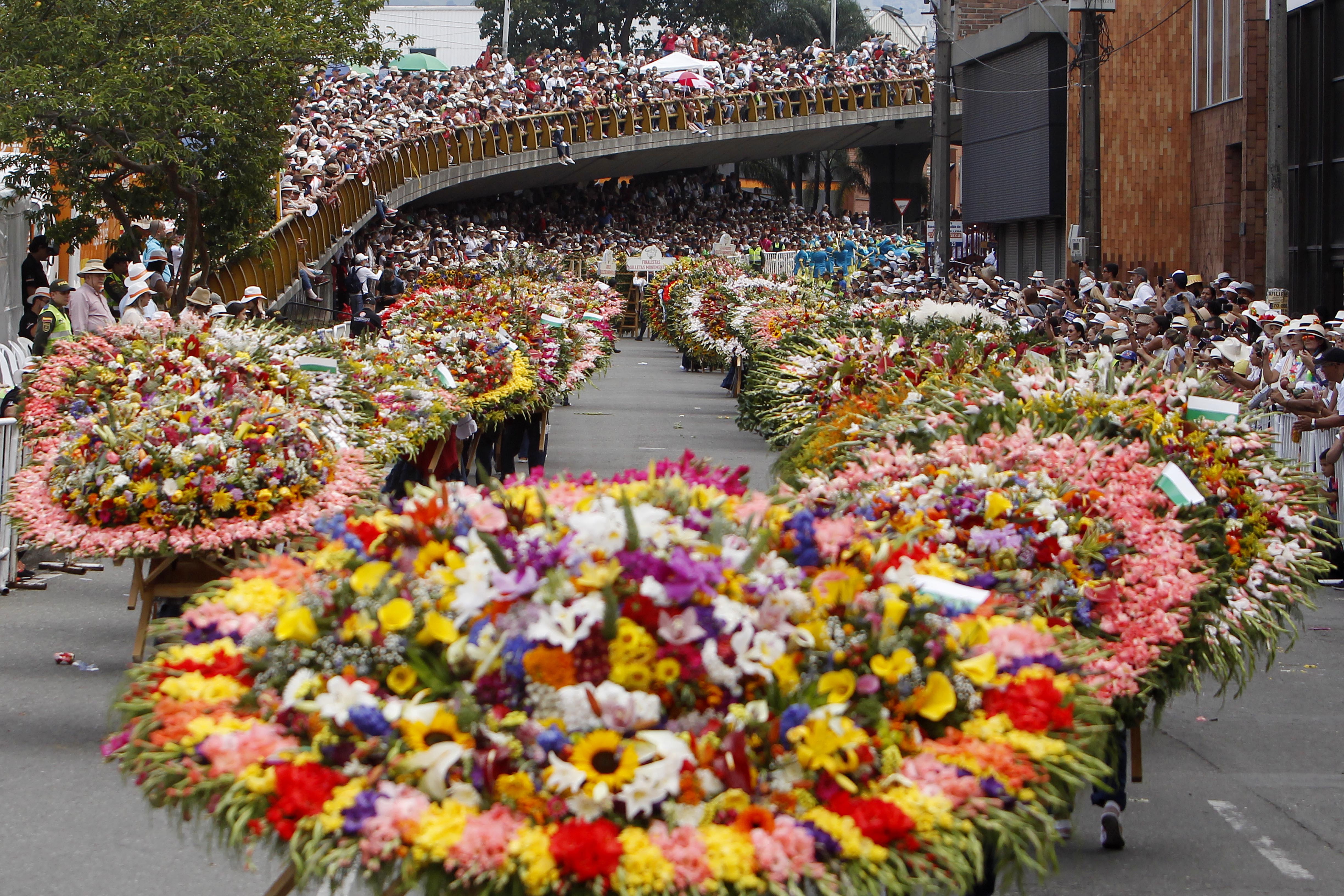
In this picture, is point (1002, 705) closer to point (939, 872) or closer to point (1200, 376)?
point (939, 872)

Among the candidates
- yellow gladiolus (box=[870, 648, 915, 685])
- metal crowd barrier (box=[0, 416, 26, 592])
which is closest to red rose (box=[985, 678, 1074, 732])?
yellow gladiolus (box=[870, 648, 915, 685])

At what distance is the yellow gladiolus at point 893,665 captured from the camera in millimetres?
3768

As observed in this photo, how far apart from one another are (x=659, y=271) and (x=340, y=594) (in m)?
46.2

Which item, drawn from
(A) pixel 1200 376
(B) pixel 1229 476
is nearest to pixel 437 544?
(B) pixel 1229 476

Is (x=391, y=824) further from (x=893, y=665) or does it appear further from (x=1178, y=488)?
(x=1178, y=488)

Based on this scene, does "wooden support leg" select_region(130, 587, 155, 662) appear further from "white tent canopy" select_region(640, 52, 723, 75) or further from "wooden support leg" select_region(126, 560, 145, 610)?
"white tent canopy" select_region(640, 52, 723, 75)

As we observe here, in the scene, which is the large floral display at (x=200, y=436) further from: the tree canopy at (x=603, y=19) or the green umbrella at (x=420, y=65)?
the tree canopy at (x=603, y=19)

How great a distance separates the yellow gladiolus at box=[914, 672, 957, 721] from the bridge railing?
18406 mm

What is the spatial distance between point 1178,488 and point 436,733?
10.1 feet

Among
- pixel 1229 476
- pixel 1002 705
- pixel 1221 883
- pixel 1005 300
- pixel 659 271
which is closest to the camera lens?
pixel 1002 705

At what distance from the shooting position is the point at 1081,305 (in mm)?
18453

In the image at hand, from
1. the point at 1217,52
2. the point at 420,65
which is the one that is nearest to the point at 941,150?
the point at 1217,52

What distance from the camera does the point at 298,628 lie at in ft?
12.8

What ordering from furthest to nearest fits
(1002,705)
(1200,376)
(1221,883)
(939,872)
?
(1200,376) → (1221,883) → (1002,705) → (939,872)
